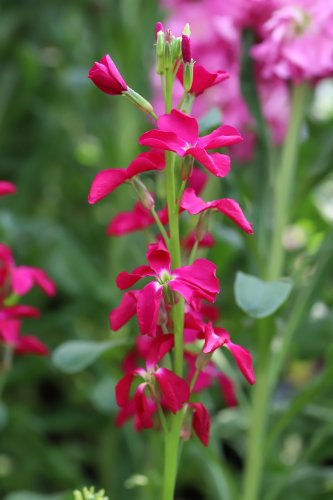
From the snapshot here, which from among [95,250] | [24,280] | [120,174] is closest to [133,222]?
[24,280]

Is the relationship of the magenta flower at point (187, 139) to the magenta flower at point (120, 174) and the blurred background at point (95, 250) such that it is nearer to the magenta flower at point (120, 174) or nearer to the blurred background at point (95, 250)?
the magenta flower at point (120, 174)

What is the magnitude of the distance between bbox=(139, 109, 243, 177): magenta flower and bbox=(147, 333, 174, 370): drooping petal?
15 cm

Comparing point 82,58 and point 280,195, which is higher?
point 82,58

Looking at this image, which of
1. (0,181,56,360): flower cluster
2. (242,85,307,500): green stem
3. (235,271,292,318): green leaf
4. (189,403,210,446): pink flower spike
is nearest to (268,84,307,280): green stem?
(242,85,307,500): green stem

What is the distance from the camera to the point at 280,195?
48.5 inches

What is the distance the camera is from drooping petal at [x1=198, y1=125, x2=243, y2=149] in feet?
2.38

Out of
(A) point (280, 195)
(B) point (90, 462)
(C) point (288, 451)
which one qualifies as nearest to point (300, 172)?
(A) point (280, 195)

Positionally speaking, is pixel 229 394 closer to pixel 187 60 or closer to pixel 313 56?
pixel 313 56

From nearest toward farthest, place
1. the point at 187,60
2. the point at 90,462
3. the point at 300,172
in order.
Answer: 1. the point at 187,60
2. the point at 300,172
3. the point at 90,462

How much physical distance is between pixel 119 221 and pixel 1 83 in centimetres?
110

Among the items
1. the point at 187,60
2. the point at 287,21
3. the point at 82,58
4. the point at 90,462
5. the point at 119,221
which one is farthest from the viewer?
the point at 82,58

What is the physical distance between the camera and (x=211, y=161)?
71 cm

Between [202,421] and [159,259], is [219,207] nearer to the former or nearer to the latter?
[159,259]

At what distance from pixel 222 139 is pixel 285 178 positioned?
0.51 m
